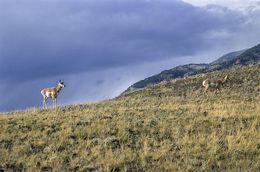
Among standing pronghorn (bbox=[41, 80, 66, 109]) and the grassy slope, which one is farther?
standing pronghorn (bbox=[41, 80, 66, 109])

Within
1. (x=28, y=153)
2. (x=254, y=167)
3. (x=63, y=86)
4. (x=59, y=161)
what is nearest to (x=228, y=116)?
(x=254, y=167)

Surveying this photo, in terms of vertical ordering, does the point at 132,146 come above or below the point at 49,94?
below

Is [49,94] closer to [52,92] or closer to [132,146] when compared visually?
[52,92]

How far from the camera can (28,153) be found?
24.0 feet

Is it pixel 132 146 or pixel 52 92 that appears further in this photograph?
pixel 52 92

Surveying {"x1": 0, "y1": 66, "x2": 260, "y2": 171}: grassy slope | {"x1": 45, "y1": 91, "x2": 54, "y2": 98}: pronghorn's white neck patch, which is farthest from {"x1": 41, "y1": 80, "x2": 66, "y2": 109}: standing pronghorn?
{"x1": 0, "y1": 66, "x2": 260, "y2": 171}: grassy slope

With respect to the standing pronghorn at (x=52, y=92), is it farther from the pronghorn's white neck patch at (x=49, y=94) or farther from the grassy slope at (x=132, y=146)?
the grassy slope at (x=132, y=146)

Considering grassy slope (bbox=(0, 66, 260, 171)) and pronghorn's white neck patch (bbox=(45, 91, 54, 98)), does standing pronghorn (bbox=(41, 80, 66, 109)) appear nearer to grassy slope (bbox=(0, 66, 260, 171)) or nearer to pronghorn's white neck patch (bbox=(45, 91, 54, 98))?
pronghorn's white neck patch (bbox=(45, 91, 54, 98))

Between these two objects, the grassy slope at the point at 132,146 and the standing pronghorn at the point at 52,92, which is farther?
the standing pronghorn at the point at 52,92

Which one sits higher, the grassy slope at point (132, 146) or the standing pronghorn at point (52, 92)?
the standing pronghorn at point (52, 92)

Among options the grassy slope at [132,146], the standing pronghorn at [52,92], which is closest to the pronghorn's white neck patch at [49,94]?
the standing pronghorn at [52,92]

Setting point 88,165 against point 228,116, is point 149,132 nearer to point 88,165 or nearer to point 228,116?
point 88,165

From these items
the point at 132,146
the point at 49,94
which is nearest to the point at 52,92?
the point at 49,94

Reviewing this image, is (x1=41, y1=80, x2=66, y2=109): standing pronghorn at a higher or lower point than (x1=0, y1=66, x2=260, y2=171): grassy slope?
higher
